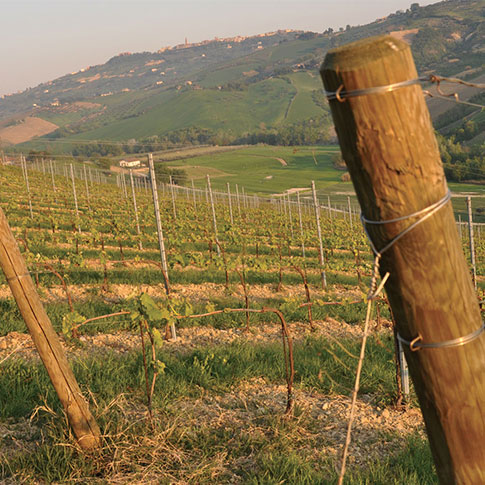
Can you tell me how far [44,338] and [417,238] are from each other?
2.46 metres

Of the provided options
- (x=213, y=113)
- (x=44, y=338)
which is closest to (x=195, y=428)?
(x=44, y=338)

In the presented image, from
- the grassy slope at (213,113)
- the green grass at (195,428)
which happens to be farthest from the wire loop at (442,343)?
the grassy slope at (213,113)

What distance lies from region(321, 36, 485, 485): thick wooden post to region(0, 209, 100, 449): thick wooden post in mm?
2248

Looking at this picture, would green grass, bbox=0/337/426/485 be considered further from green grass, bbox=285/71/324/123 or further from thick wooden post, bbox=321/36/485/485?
green grass, bbox=285/71/324/123

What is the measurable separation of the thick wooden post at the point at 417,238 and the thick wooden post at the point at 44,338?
7.37 ft

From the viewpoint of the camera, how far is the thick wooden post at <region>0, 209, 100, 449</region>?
2.87 metres

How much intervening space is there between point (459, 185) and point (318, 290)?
48805 mm

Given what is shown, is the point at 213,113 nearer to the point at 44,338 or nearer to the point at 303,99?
the point at 303,99

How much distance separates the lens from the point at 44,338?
2980 mm

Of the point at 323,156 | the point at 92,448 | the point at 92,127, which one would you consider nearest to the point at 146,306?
the point at 92,448

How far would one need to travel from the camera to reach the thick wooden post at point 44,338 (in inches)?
113

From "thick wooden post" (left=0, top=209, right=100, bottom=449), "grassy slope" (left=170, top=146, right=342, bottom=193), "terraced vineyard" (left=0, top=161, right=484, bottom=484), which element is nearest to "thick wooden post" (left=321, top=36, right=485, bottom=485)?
"terraced vineyard" (left=0, top=161, right=484, bottom=484)

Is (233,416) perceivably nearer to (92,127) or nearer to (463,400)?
(463,400)

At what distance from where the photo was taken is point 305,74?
185 m
